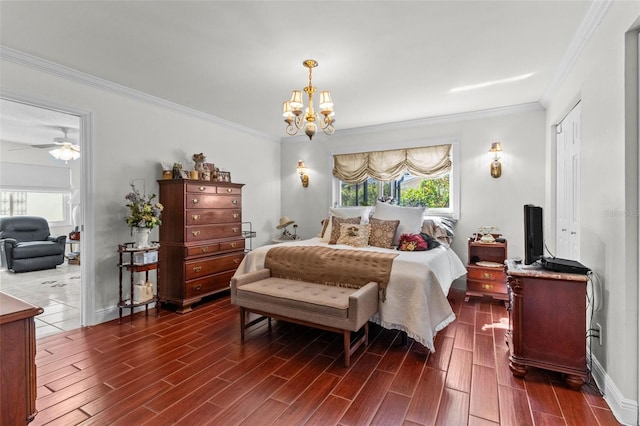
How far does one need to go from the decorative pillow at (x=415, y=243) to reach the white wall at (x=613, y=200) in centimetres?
137

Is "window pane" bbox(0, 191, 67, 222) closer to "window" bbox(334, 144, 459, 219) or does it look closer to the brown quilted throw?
"window" bbox(334, 144, 459, 219)

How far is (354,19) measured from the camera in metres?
2.24

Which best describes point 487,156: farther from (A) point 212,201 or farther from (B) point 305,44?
(A) point 212,201

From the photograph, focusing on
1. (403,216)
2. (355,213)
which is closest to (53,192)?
(355,213)

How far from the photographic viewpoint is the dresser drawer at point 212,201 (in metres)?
3.80

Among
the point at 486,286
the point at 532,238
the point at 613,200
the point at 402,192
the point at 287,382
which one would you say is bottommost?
the point at 287,382

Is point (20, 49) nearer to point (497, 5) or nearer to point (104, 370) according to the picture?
point (104, 370)

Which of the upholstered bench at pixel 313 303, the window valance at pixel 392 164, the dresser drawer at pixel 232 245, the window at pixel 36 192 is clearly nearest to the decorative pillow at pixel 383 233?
the upholstered bench at pixel 313 303

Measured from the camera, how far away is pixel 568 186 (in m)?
3.15

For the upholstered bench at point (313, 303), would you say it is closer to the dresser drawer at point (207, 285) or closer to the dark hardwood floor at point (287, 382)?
the dark hardwood floor at point (287, 382)

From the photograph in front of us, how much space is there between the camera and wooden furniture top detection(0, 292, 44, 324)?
3.29ft

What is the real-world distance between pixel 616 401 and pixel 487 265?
7.29 feet

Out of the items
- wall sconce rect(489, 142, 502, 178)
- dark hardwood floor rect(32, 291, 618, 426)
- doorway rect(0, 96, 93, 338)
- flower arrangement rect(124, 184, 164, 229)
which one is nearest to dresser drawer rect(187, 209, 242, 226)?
flower arrangement rect(124, 184, 164, 229)

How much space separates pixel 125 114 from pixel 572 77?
179 inches
